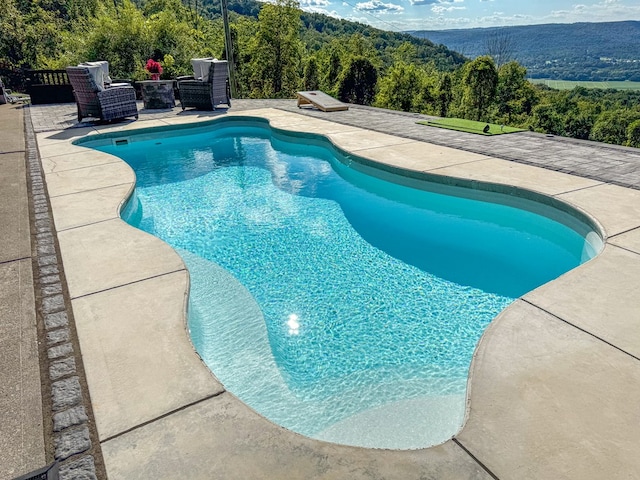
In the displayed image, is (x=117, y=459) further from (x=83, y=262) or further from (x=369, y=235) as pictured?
(x=369, y=235)

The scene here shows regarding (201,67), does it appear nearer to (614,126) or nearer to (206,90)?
(206,90)

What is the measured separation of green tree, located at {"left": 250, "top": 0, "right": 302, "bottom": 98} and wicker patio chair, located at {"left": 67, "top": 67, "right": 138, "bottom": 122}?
62.0 feet

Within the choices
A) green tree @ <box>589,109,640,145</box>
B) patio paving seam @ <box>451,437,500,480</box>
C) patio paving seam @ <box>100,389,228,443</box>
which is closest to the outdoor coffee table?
patio paving seam @ <box>100,389,228,443</box>

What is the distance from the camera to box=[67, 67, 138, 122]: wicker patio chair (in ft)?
26.6

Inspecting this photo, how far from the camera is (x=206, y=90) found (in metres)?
9.88

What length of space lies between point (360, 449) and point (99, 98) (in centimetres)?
900

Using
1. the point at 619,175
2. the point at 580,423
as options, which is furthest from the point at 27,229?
the point at 619,175

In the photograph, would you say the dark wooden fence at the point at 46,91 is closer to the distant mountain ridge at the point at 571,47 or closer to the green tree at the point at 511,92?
the green tree at the point at 511,92

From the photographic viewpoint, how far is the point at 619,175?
5066 mm

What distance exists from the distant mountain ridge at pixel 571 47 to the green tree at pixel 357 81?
95338 mm

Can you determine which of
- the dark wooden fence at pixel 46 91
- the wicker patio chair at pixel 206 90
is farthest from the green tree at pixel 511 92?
the dark wooden fence at pixel 46 91

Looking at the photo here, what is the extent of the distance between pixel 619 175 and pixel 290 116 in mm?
6773

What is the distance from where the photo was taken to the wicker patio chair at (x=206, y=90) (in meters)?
9.74

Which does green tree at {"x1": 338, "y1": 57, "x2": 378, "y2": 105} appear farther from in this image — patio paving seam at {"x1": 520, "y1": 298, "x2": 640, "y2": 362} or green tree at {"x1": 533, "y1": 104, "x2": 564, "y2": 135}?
patio paving seam at {"x1": 520, "y1": 298, "x2": 640, "y2": 362}
